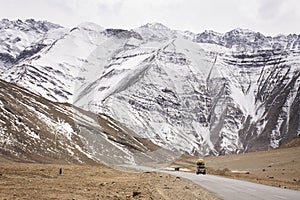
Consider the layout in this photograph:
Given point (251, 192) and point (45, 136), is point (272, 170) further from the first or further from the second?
point (45, 136)

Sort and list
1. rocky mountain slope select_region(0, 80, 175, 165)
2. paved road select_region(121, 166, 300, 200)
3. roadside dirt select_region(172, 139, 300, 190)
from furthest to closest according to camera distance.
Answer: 1. rocky mountain slope select_region(0, 80, 175, 165)
2. roadside dirt select_region(172, 139, 300, 190)
3. paved road select_region(121, 166, 300, 200)

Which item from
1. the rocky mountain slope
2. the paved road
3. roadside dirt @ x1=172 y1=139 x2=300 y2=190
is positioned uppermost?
the rocky mountain slope

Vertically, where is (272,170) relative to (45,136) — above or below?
below

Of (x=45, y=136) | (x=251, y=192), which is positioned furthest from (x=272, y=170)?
(x=45, y=136)

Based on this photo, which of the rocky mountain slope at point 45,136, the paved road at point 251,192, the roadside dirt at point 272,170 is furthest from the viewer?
the rocky mountain slope at point 45,136

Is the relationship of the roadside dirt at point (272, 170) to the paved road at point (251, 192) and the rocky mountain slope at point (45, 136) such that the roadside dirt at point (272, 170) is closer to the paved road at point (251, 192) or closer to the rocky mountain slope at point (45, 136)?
the paved road at point (251, 192)

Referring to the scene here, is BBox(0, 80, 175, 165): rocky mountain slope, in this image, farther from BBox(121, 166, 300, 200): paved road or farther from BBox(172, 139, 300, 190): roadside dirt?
BBox(121, 166, 300, 200): paved road

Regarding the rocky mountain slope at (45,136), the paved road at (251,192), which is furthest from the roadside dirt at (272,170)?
the rocky mountain slope at (45,136)

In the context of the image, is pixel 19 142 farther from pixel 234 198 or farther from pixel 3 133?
pixel 234 198

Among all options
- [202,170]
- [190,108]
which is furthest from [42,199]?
[202,170]

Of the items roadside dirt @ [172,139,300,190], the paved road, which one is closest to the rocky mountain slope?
A: roadside dirt @ [172,139,300,190]

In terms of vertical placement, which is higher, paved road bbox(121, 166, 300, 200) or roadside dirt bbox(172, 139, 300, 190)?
roadside dirt bbox(172, 139, 300, 190)

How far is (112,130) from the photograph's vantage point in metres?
157

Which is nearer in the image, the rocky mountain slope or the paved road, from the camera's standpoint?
the paved road
